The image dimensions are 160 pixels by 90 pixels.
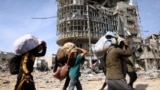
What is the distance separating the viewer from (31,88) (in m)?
4.62

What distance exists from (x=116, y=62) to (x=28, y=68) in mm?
1936

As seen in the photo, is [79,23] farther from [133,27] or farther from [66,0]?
[133,27]

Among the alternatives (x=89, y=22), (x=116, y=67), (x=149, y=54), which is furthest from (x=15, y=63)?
(x=149, y=54)

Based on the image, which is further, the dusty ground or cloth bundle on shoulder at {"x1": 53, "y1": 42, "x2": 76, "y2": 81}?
the dusty ground

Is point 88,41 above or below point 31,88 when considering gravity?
below

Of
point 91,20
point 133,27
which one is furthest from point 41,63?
point 133,27

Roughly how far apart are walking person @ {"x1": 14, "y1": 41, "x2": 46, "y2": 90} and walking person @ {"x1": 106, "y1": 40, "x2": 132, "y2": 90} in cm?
151

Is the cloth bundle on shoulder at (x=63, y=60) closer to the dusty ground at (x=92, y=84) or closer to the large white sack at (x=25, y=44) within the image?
the large white sack at (x=25, y=44)

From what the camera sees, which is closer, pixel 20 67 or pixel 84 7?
pixel 20 67

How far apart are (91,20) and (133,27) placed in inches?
470

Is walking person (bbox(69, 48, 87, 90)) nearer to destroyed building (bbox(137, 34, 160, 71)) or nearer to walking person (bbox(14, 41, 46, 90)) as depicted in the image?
walking person (bbox(14, 41, 46, 90))

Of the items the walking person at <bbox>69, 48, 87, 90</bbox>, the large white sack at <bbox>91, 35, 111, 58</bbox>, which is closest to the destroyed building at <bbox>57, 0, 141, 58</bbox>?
the walking person at <bbox>69, 48, 87, 90</bbox>

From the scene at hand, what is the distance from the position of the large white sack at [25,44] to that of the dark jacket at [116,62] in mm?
1720

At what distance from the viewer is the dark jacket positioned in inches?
214
